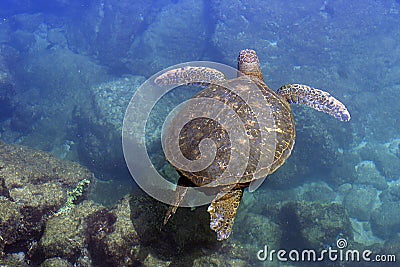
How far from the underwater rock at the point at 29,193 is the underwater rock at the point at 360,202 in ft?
25.3

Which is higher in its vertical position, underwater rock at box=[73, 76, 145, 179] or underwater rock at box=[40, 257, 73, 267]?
underwater rock at box=[40, 257, 73, 267]

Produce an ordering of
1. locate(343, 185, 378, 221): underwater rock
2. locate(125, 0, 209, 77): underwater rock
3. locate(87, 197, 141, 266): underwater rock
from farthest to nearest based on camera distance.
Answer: locate(125, 0, 209, 77): underwater rock, locate(343, 185, 378, 221): underwater rock, locate(87, 197, 141, 266): underwater rock

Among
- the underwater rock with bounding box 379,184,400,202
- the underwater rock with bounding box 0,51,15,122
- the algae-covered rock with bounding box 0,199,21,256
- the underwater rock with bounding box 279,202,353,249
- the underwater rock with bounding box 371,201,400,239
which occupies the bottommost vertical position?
the underwater rock with bounding box 0,51,15,122

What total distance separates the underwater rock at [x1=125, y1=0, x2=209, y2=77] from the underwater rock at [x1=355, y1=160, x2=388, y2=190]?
853 cm

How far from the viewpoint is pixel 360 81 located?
41.3 feet

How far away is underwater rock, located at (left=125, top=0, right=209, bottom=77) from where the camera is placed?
13.6m

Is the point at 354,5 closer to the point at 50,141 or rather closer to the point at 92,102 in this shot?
the point at 92,102

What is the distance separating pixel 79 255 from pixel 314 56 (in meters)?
13.3

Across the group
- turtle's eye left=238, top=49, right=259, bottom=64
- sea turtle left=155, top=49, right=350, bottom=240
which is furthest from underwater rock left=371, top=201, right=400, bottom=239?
turtle's eye left=238, top=49, right=259, bottom=64

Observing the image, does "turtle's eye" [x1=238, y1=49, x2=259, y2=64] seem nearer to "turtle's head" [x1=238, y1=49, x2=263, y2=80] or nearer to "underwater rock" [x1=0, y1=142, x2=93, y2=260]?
"turtle's head" [x1=238, y1=49, x2=263, y2=80]

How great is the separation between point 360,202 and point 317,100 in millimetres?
5138

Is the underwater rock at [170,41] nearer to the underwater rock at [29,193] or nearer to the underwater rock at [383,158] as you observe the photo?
the underwater rock at [29,193]

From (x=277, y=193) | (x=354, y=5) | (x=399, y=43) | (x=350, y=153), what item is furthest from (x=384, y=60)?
(x=277, y=193)

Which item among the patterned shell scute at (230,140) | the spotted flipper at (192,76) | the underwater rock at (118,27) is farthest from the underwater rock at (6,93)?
the patterned shell scute at (230,140)
